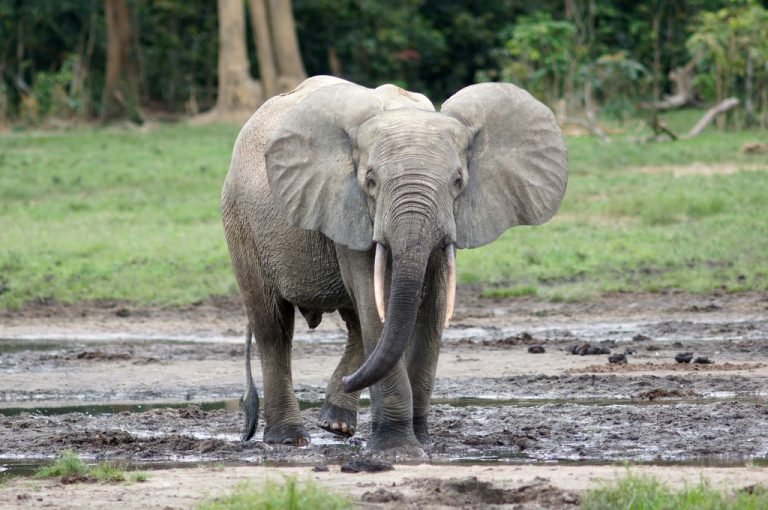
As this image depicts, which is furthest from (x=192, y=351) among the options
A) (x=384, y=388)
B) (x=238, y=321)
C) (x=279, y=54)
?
(x=279, y=54)

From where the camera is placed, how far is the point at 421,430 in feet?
25.9

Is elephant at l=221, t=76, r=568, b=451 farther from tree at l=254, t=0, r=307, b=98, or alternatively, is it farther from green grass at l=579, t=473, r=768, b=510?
tree at l=254, t=0, r=307, b=98

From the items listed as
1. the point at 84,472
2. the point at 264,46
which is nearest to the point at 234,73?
the point at 264,46

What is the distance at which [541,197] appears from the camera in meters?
7.79

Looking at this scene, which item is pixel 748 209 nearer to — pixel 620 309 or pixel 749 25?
pixel 620 309

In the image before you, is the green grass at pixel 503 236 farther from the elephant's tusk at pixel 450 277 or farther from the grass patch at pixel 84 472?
the grass patch at pixel 84 472

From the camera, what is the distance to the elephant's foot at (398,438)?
750 centimetres

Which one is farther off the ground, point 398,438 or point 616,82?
point 616,82

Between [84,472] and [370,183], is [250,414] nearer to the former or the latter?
[84,472]

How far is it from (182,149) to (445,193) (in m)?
18.4

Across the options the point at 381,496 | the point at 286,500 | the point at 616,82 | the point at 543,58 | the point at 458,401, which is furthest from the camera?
the point at 543,58

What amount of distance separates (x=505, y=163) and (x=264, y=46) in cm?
2433

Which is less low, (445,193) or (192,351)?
(445,193)

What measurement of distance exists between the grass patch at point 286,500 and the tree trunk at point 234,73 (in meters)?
25.8
